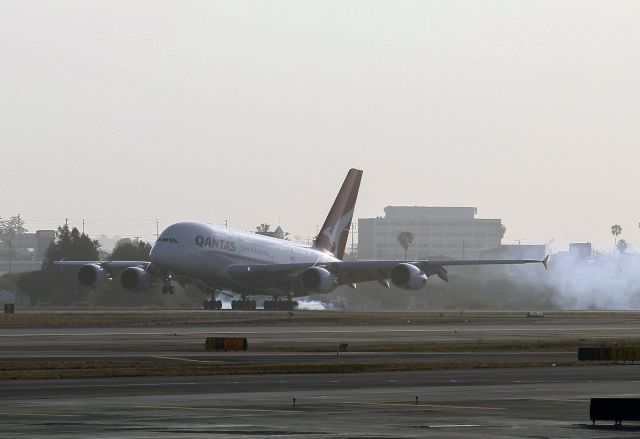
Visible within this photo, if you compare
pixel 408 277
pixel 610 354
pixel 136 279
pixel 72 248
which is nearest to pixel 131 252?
pixel 72 248

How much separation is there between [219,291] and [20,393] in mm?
75866

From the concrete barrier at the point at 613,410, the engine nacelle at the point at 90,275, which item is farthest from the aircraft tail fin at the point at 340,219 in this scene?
the concrete barrier at the point at 613,410

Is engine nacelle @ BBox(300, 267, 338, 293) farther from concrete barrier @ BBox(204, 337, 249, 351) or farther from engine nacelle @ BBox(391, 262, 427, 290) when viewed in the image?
concrete barrier @ BBox(204, 337, 249, 351)

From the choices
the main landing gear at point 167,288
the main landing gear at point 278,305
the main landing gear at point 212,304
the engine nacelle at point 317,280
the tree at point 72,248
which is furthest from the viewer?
the tree at point 72,248

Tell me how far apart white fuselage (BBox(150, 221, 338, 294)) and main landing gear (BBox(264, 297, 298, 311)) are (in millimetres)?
2975

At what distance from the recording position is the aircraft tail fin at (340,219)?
115375 millimetres

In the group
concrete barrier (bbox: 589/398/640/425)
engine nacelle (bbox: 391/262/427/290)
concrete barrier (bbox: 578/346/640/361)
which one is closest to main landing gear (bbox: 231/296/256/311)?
engine nacelle (bbox: 391/262/427/290)

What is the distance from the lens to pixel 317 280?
339 feet

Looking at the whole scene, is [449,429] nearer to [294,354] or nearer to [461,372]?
[461,372]

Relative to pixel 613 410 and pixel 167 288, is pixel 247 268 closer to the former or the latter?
pixel 167 288

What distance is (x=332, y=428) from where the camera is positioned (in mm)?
23969

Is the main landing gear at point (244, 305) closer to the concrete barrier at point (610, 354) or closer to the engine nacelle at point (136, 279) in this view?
the engine nacelle at point (136, 279)

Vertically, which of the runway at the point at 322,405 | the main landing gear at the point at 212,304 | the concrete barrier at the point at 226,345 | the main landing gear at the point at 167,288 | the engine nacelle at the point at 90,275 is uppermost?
the engine nacelle at the point at 90,275

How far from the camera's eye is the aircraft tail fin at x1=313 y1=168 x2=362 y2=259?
11538 cm
